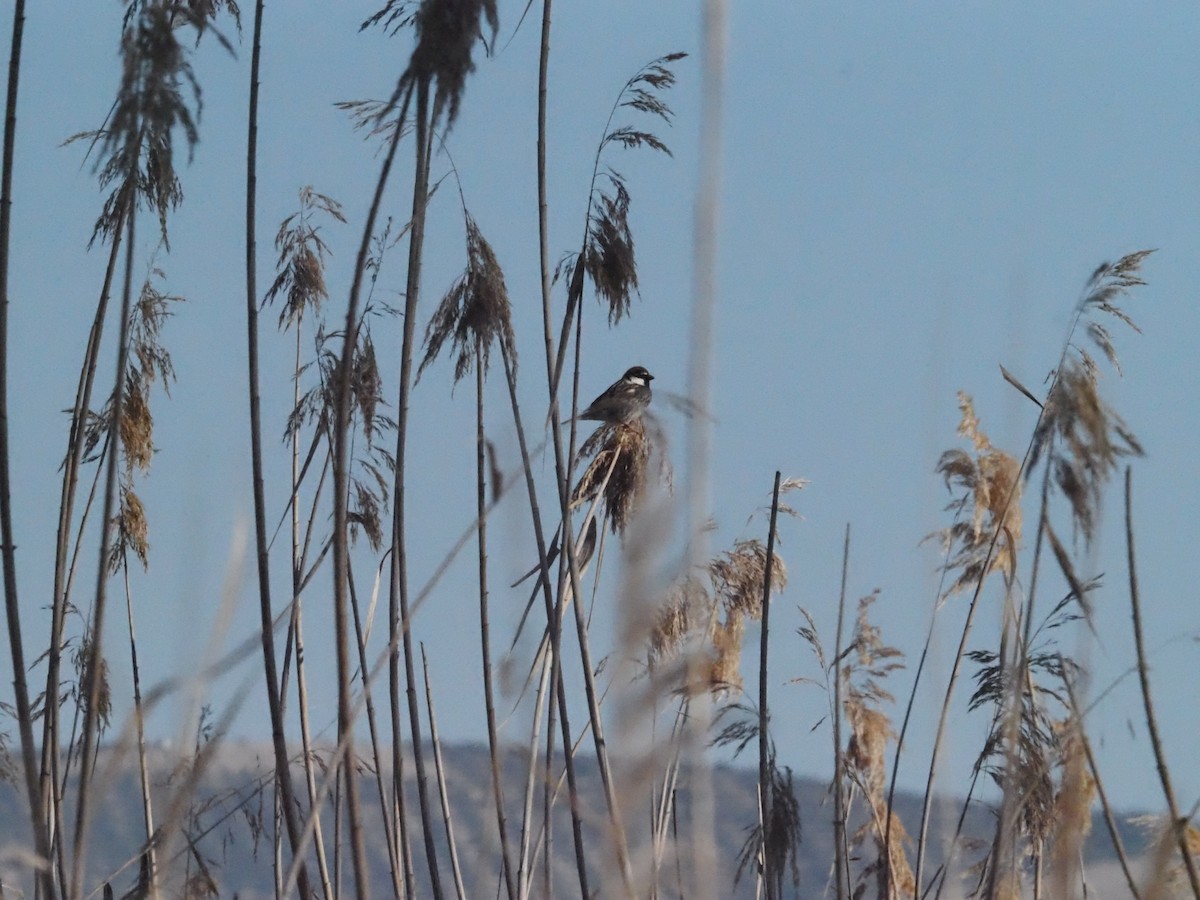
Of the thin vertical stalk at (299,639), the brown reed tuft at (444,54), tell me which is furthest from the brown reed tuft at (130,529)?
the brown reed tuft at (444,54)

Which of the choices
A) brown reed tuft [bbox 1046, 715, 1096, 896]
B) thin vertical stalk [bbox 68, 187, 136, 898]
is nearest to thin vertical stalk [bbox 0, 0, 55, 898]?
thin vertical stalk [bbox 68, 187, 136, 898]


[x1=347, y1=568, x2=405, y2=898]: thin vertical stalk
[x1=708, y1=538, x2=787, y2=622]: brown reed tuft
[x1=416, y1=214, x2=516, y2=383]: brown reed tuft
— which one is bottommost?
[x1=347, y1=568, x2=405, y2=898]: thin vertical stalk

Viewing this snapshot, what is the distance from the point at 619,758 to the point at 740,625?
2492 mm

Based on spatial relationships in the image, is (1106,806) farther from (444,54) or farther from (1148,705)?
(444,54)

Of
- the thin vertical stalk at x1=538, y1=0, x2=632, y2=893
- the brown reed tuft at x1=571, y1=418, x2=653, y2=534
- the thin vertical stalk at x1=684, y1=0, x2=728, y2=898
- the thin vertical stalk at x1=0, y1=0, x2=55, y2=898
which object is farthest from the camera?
the brown reed tuft at x1=571, y1=418, x2=653, y2=534

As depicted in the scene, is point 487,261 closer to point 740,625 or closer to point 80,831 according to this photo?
point 740,625

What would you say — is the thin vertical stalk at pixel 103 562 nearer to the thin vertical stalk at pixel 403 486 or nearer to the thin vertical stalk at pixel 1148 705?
the thin vertical stalk at pixel 403 486

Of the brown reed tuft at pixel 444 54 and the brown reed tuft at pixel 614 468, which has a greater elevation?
the brown reed tuft at pixel 444 54

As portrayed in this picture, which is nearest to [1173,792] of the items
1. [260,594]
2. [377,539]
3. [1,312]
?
[260,594]

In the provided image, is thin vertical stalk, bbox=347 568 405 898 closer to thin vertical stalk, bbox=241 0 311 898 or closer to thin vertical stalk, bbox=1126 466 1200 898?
thin vertical stalk, bbox=241 0 311 898

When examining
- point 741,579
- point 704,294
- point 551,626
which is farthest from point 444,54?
point 741,579

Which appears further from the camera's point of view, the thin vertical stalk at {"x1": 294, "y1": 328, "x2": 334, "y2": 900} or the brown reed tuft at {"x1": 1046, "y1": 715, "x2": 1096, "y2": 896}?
the thin vertical stalk at {"x1": 294, "y1": 328, "x2": 334, "y2": 900}

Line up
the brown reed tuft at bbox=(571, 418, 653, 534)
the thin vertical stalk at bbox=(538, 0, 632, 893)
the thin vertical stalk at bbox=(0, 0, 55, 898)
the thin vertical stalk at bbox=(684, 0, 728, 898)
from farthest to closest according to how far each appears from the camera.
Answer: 1. the brown reed tuft at bbox=(571, 418, 653, 534)
2. the thin vertical stalk at bbox=(538, 0, 632, 893)
3. the thin vertical stalk at bbox=(0, 0, 55, 898)
4. the thin vertical stalk at bbox=(684, 0, 728, 898)

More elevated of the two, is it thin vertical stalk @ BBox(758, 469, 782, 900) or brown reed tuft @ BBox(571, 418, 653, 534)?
brown reed tuft @ BBox(571, 418, 653, 534)
